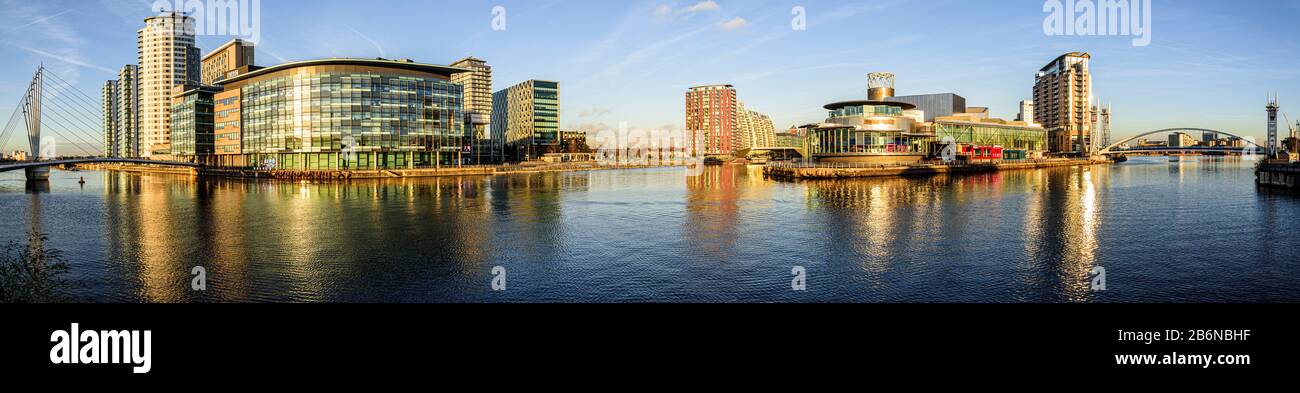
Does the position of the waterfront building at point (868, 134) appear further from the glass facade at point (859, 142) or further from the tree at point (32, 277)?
the tree at point (32, 277)

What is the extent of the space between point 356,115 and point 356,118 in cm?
57

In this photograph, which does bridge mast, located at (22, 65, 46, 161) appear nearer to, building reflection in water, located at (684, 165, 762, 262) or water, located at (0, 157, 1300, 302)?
water, located at (0, 157, 1300, 302)

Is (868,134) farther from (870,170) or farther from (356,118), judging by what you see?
(356,118)

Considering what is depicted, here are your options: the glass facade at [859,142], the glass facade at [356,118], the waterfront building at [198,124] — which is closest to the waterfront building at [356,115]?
the glass facade at [356,118]

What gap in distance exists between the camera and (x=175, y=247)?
1350 inches

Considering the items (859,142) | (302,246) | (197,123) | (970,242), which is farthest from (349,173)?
(970,242)

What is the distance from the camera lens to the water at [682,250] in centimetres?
2375

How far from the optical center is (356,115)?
447 feet

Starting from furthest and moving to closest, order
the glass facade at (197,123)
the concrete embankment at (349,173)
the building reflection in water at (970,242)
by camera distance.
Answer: the glass facade at (197,123), the concrete embankment at (349,173), the building reflection in water at (970,242)

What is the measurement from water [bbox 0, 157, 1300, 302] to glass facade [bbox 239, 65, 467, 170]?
7665 centimetres

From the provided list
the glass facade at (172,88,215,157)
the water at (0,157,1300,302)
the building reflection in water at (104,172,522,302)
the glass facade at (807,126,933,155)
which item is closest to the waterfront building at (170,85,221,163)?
the glass facade at (172,88,215,157)

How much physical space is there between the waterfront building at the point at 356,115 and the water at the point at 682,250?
7690cm
